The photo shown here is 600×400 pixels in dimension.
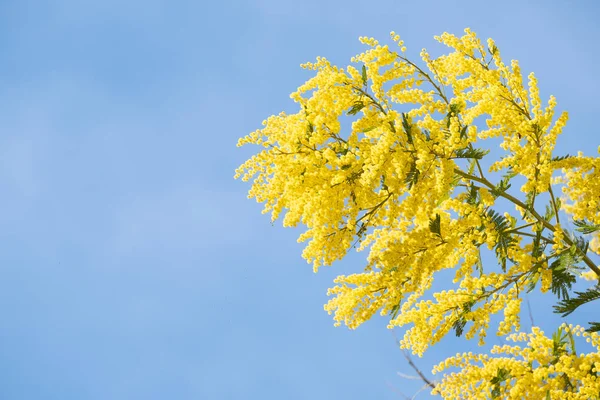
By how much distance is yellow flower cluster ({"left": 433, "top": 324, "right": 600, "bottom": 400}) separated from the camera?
220 inches

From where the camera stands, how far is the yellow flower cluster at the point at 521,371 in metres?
5.58

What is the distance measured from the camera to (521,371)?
5.73m

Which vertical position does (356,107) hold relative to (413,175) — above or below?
above

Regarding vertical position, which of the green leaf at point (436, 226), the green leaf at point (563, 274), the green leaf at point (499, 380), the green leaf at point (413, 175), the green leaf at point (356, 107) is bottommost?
the green leaf at point (499, 380)

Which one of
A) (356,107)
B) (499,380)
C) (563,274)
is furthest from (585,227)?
(356,107)

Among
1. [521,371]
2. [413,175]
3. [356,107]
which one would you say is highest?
[356,107]

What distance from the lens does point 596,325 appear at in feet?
18.7

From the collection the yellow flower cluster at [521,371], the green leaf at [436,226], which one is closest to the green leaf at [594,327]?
the yellow flower cluster at [521,371]

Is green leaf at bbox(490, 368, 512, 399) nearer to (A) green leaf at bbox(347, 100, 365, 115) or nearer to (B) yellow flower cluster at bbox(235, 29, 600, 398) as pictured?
(B) yellow flower cluster at bbox(235, 29, 600, 398)

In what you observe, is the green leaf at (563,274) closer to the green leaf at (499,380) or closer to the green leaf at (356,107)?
the green leaf at (499,380)

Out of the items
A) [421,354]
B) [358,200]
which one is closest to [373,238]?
[358,200]

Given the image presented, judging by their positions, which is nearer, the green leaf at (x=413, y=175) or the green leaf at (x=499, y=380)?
the green leaf at (x=413, y=175)

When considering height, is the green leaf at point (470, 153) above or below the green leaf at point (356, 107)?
below

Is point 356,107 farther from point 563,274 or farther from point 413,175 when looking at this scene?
point 563,274
